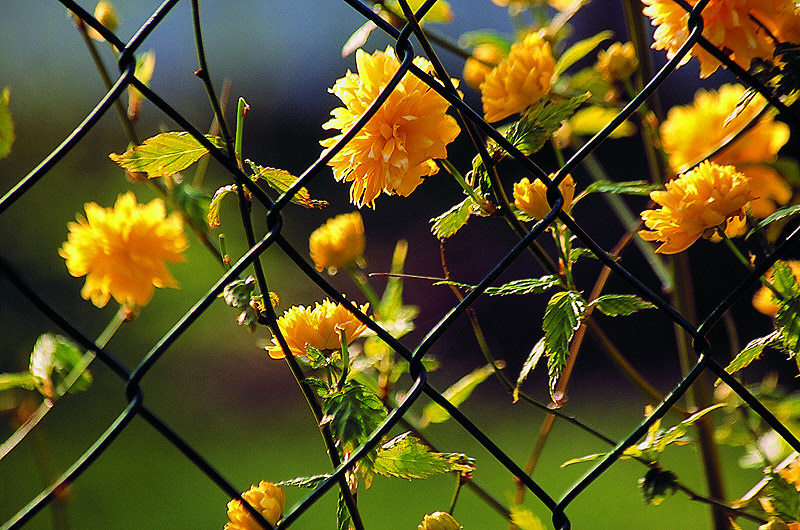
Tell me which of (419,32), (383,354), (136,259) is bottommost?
(383,354)

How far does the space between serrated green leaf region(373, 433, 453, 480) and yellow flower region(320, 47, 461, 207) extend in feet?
0.54

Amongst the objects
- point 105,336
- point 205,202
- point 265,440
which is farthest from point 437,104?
point 265,440

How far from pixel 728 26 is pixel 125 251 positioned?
1.72ft

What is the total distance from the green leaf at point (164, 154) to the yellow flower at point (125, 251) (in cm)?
23

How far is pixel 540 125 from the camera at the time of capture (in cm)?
50

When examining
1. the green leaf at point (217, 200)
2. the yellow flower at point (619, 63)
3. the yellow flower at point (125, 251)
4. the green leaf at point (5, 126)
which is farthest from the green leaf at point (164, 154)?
the yellow flower at point (619, 63)

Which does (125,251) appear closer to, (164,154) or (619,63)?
(164,154)

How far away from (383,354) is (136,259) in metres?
0.24

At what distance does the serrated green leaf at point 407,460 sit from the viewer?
480 mm

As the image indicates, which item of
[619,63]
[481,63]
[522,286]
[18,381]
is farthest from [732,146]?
[18,381]

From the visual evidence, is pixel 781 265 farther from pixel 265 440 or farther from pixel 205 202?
pixel 265 440

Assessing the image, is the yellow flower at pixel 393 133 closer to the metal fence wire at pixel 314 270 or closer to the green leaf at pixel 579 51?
the metal fence wire at pixel 314 270

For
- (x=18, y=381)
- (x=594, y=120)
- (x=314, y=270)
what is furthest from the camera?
(x=594, y=120)

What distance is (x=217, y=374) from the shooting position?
360 centimetres
